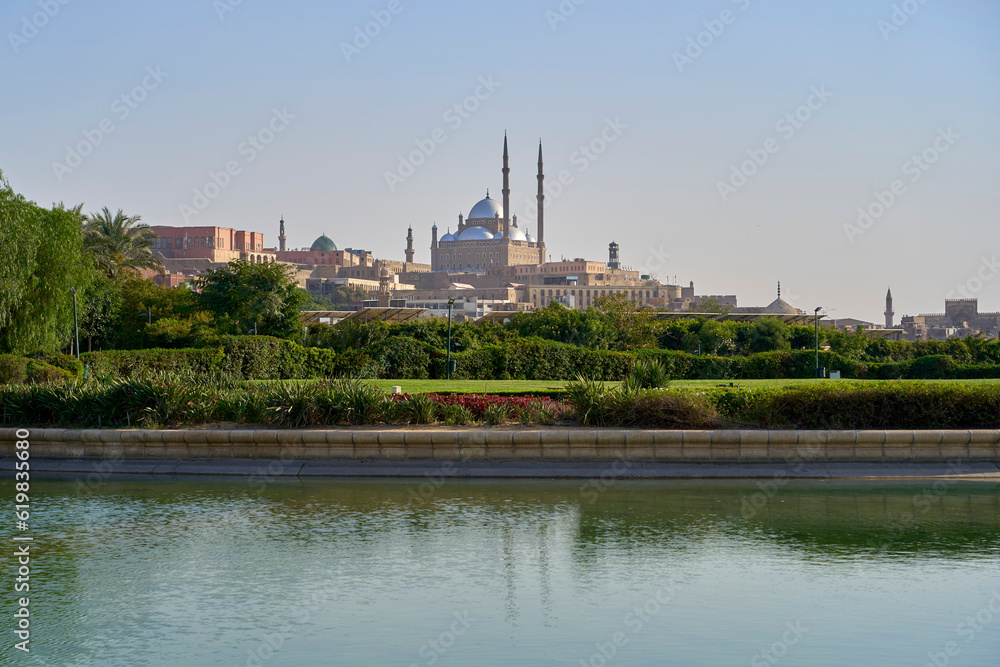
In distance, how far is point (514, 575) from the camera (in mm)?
7578

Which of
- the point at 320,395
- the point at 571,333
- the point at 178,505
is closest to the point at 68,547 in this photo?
the point at 178,505

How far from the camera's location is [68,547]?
334 inches

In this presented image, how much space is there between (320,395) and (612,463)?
4253 mm

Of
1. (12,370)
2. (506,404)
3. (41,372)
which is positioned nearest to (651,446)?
(506,404)

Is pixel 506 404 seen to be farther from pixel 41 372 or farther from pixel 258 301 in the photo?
pixel 258 301

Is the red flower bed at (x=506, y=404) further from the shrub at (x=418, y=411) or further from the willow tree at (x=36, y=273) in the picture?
the willow tree at (x=36, y=273)

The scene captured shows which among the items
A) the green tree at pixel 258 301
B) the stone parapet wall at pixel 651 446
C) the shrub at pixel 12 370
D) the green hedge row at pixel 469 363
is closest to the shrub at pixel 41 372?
the shrub at pixel 12 370

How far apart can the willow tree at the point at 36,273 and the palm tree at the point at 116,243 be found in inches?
845

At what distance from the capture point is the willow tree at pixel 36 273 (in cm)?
2702

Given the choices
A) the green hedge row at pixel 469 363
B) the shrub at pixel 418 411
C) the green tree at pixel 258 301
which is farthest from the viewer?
the green tree at pixel 258 301

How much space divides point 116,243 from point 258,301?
1097 inches

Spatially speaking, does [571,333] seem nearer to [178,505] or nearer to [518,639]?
Answer: [178,505]

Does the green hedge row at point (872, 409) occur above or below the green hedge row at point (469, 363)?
below

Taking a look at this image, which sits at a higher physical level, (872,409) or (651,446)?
(872,409)
